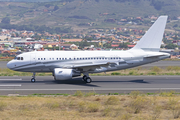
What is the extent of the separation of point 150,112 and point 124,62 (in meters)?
16.5

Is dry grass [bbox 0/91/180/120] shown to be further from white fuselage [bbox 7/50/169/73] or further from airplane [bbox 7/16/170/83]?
white fuselage [bbox 7/50/169/73]

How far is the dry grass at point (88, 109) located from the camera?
19.9m

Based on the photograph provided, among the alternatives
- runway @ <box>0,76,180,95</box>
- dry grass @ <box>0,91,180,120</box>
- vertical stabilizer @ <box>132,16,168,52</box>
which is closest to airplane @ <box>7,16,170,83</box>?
vertical stabilizer @ <box>132,16,168,52</box>

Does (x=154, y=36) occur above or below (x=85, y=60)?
above

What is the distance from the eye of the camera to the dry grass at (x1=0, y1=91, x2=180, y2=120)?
19891 millimetres

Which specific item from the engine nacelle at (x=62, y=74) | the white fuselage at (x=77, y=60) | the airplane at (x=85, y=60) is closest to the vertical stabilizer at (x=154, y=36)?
the airplane at (x=85, y=60)

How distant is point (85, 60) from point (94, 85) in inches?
154

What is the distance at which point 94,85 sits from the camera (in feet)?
112

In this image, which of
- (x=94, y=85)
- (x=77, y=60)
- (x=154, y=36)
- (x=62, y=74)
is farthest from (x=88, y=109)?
Answer: (x=154, y=36)

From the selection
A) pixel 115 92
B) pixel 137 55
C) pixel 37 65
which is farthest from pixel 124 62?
pixel 37 65

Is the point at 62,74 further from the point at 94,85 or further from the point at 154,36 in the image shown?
the point at 154,36

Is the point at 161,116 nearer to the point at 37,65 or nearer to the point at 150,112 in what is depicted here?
the point at 150,112

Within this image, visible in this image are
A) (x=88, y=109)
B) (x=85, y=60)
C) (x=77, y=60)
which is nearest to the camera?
(x=88, y=109)

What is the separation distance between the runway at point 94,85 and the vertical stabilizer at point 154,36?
13.7 ft
